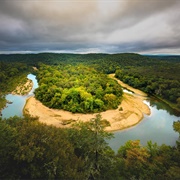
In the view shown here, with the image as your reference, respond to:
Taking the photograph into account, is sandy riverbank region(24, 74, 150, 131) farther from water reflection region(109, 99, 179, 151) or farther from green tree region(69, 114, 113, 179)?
green tree region(69, 114, 113, 179)

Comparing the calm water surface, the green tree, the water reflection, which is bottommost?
the water reflection

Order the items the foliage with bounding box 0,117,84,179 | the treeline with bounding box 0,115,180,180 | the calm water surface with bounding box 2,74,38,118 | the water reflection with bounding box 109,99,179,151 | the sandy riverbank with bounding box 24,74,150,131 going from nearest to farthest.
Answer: the foliage with bounding box 0,117,84,179, the treeline with bounding box 0,115,180,180, the water reflection with bounding box 109,99,179,151, the sandy riverbank with bounding box 24,74,150,131, the calm water surface with bounding box 2,74,38,118

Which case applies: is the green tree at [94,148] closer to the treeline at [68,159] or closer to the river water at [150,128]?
the treeline at [68,159]

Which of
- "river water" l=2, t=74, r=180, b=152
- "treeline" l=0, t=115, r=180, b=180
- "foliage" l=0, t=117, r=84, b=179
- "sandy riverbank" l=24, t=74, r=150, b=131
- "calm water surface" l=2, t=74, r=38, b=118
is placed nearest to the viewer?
"foliage" l=0, t=117, r=84, b=179

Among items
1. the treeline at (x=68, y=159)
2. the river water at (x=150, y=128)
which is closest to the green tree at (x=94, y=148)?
the treeline at (x=68, y=159)

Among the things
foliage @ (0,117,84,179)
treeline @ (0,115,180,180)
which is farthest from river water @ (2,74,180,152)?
foliage @ (0,117,84,179)

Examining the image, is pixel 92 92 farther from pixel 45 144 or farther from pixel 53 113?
pixel 45 144

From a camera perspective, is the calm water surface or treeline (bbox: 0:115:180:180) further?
the calm water surface

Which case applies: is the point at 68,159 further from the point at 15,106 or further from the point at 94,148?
the point at 15,106
